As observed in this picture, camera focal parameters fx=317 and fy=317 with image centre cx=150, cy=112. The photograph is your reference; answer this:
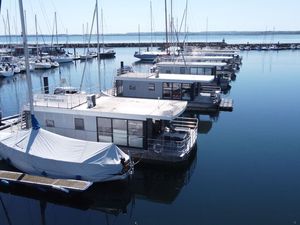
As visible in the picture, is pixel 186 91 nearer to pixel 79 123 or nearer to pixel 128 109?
pixel 128 109

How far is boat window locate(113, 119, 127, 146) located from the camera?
21.6 metres

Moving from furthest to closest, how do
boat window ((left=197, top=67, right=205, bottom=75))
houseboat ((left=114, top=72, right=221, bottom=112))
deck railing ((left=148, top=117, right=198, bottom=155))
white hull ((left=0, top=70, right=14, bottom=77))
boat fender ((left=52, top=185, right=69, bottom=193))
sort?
white hull ((left=0, top=70, right=14, bottom=77)) < boat window ((left=197, top=67, right=205, bottom=75)) < houseboat ((left=114, top=72, right=221, bottom=112)) < deck railing ((left=148, top=117, right=198, bottom=155)) < boat fender ((left=52, top=185, right=69, bottom=193))

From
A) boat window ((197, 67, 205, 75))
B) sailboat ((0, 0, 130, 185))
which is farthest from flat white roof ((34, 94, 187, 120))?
boat window ((197, 67, 205, 75))

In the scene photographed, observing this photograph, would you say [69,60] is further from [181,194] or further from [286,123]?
[181,194]

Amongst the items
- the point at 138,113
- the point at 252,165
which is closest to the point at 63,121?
the point at 138,113

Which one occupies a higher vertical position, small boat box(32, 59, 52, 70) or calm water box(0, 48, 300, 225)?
small boat box(32, 59, 52, 70)

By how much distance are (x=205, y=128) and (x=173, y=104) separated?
9.09 meters

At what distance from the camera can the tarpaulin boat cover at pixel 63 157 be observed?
18.0 m

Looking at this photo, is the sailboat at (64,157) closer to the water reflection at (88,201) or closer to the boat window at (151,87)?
the water reflection at (88,201)

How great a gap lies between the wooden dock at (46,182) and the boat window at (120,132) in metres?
4.97

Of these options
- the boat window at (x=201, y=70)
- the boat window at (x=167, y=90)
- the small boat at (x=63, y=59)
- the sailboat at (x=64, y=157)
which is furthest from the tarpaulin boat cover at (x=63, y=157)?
the small boat at (x=63, y=59)

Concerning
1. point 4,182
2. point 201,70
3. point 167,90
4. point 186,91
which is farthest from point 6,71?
point 4,182

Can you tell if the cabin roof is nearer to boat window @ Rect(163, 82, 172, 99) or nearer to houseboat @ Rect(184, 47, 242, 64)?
boat window @ Rect(163, 82, 172, 99)

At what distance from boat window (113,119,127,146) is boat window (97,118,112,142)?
0.36 meters
